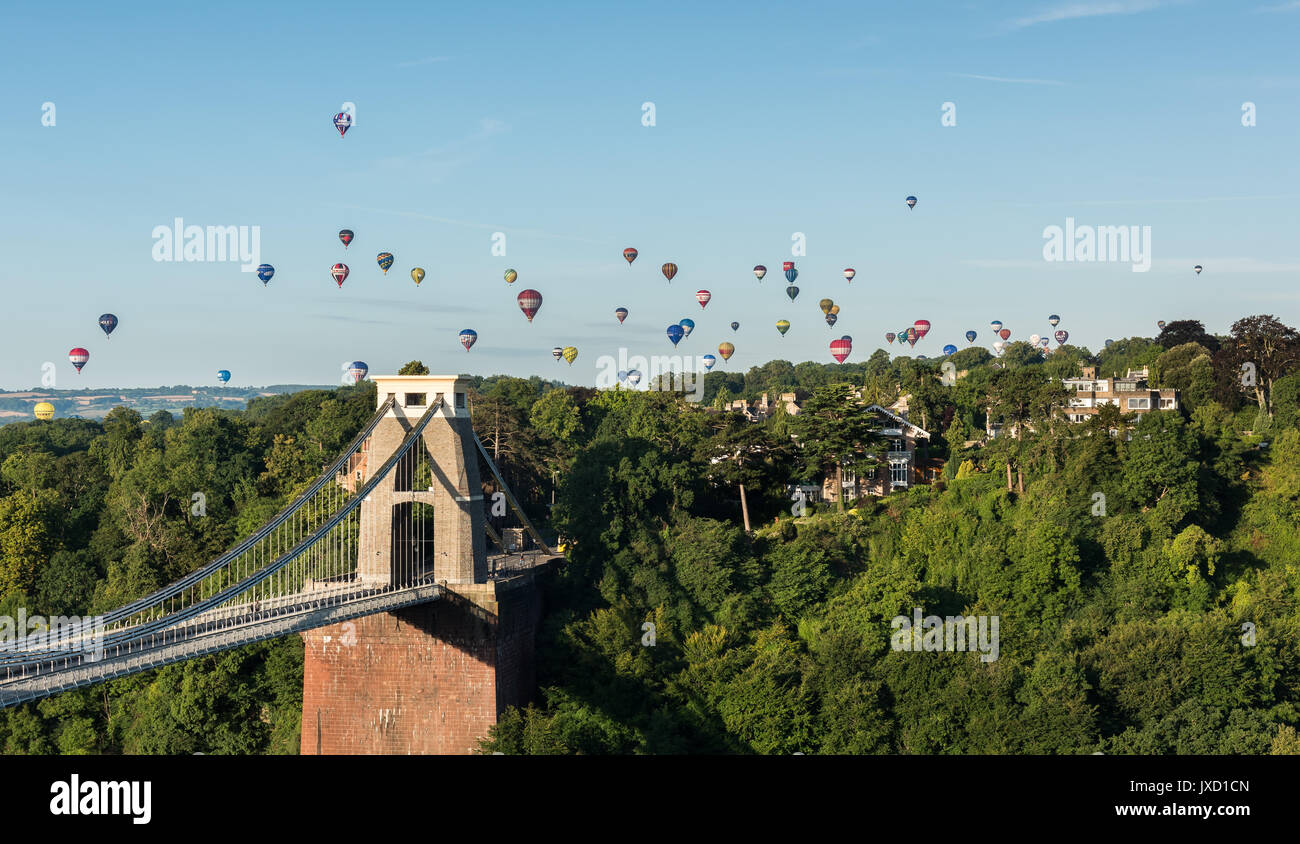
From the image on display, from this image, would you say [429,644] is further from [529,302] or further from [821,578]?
[529,302]

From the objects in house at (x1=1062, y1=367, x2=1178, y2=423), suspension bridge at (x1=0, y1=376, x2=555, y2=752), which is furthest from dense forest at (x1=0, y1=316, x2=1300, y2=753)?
house at (x1=1062, y1=367, x2=1178, y2=423)

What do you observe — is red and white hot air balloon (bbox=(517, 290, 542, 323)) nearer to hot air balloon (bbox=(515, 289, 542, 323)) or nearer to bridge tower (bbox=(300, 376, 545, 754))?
hot air balloon (bbox=(515, 289, 542, 323))

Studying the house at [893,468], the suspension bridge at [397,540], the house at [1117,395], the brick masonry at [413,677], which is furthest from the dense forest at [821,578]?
the house at [1117,395]

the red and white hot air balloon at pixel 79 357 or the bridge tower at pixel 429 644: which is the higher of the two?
the red and white hot air balloon at pixel 79 357

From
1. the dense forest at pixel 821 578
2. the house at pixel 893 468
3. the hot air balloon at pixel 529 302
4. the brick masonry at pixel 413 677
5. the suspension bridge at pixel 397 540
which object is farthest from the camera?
the hot air balloon at pixel 529 302

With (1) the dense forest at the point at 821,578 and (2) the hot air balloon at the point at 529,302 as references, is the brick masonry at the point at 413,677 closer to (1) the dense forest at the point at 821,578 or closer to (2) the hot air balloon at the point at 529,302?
(1) the dense forest at the point at 821,578

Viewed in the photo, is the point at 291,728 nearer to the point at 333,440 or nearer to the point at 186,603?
the point at 186,603

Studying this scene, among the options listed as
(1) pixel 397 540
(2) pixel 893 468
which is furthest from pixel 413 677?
(2) pixel 893 468
